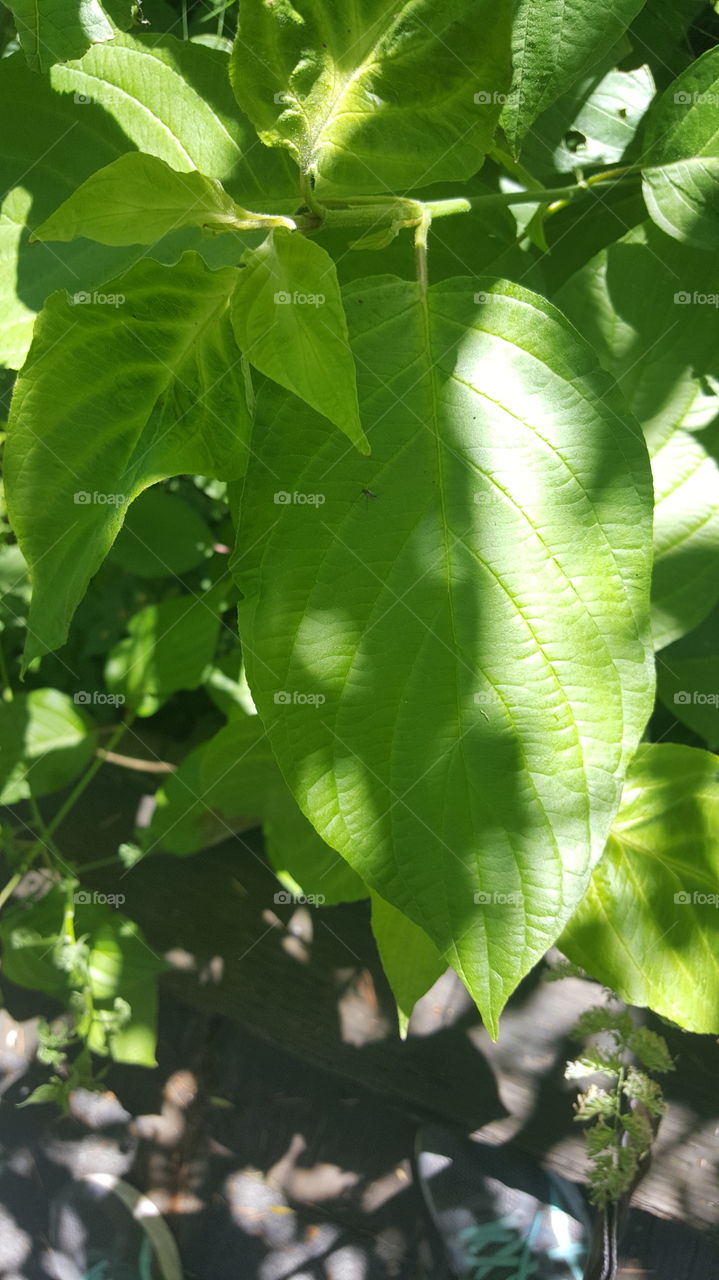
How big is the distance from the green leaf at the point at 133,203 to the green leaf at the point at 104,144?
0.51ft

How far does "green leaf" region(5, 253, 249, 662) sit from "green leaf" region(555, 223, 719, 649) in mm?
338

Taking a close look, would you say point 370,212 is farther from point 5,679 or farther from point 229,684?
point 5,679

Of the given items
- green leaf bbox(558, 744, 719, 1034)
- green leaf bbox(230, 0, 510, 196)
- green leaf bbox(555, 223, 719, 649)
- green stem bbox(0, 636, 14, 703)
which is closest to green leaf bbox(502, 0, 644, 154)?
green leaf bbox(230, 0, 510, 196)

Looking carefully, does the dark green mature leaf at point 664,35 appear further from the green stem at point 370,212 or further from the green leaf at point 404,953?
the green leaf at point 404,953

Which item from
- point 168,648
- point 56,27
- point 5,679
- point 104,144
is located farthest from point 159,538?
point 56,27

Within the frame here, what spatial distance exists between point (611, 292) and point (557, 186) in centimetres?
16

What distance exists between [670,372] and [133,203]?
0.46 meters

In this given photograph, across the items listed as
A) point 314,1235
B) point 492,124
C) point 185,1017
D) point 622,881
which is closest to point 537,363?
point 492,124

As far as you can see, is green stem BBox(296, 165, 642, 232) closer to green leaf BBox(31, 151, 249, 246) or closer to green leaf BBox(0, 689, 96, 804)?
green leaf BBox(31, 151, 249, 246)

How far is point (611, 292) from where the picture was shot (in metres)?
0.77

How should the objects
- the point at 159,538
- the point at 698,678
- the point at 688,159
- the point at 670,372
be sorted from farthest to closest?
1. the point at 159,538
2. the point at 698,678
3. the point at 670,372
4. the point at 688,159

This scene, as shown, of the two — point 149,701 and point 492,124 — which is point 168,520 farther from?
point 492,124

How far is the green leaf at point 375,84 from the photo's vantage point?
551mm

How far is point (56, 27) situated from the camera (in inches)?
24.3
